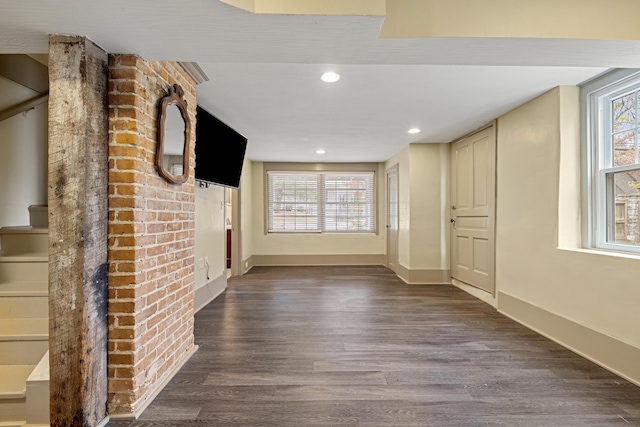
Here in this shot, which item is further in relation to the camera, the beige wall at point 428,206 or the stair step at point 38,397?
the beige wall at point 428,206

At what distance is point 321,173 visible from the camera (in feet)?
21.8

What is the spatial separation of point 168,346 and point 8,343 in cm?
92

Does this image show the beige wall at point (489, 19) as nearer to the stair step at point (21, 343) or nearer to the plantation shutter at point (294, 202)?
the stair step at point (21, 343)

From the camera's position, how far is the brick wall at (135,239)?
170cm

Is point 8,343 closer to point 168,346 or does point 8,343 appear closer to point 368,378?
point 168,346

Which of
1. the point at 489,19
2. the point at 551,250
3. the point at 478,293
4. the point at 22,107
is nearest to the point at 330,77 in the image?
the point at 489,19

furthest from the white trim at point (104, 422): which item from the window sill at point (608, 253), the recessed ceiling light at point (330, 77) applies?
the window sill at point (608, 253)

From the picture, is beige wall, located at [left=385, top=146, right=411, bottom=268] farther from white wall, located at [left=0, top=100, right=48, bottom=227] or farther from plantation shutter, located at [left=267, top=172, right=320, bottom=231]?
white wall, located at [left=0, top=100, right=48, bottom=227]

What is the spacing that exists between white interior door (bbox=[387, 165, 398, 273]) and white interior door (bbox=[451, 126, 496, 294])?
1154mm

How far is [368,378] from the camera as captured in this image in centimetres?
210

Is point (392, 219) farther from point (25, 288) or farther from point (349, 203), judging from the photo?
point (25, 288)

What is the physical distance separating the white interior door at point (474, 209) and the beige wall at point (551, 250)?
0.20 metres

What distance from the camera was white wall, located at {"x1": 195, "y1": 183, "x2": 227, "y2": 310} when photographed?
11.9ft

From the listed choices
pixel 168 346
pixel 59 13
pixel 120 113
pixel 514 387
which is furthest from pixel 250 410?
pixel 59 13
